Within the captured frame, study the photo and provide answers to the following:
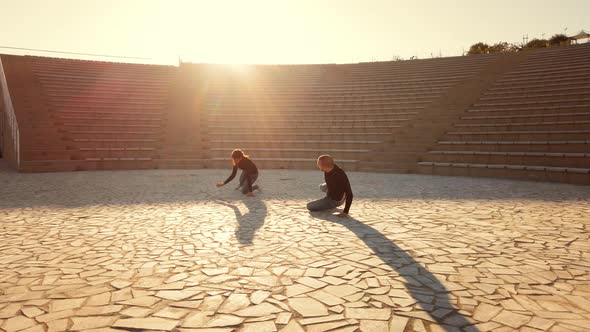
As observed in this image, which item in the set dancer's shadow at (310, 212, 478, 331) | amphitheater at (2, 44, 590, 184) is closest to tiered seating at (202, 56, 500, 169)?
amphitheater at (2, 44, 590, 184)

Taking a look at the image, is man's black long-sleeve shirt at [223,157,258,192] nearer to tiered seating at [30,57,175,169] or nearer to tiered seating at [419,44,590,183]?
tiered seating at [419,44,590,183]

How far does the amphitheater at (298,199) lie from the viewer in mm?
2943

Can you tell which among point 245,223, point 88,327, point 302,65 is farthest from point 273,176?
point 302,65

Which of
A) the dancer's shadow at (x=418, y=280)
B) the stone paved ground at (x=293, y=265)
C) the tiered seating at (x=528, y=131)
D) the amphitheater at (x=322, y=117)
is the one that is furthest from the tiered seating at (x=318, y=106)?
the dancer's shadow at (x=418, y=280)

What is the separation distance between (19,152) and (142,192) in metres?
7.34

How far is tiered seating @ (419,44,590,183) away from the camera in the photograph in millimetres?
10508

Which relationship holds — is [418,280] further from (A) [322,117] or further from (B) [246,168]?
(A) [322,117]

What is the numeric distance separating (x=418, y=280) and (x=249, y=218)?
125 inches

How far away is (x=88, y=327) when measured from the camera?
2602mm

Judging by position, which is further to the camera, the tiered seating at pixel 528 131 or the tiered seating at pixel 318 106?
the tiered seating at pixel 318 106

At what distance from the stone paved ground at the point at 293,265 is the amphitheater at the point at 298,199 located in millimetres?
24

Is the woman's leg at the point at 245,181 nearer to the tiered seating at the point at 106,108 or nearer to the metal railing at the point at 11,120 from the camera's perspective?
the tiered seating at the point at 106,108

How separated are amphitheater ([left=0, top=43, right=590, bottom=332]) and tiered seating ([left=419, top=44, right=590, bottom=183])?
63 mm

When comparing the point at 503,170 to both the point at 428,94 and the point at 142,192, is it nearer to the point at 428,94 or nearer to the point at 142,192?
the point at 428,94
